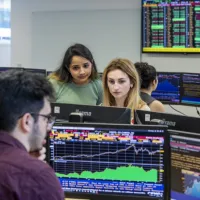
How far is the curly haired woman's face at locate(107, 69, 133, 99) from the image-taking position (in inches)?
107

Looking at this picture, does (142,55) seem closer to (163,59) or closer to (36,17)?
(163,59)

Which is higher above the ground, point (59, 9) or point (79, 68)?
point (59, 9)

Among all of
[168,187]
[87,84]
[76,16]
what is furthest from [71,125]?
[76,16]

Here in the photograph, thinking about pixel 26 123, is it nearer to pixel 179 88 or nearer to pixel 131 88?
pixel 131 88

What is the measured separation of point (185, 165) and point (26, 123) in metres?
0.74

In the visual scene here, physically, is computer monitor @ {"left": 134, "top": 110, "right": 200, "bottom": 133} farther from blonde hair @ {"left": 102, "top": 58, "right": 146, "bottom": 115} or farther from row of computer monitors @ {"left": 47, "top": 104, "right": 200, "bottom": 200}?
blonde hair @ {"left": 102, "top": 58, "right": 146, "bottom": 115}

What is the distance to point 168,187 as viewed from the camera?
1.67 m

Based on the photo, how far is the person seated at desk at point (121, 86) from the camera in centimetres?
273

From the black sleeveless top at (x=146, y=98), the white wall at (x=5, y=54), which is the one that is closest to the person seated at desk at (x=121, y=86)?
the black sleeveless top at (x=146, y=98)

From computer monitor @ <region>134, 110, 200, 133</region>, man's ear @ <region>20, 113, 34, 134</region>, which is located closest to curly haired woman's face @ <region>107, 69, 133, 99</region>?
computer monitor @ <region>134, 110, 200, 133</region>

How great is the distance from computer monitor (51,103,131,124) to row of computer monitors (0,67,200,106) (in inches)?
88.2

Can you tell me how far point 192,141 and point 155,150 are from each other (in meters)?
0.16

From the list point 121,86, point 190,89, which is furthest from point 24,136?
point 190,89

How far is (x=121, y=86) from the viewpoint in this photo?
2.74m
